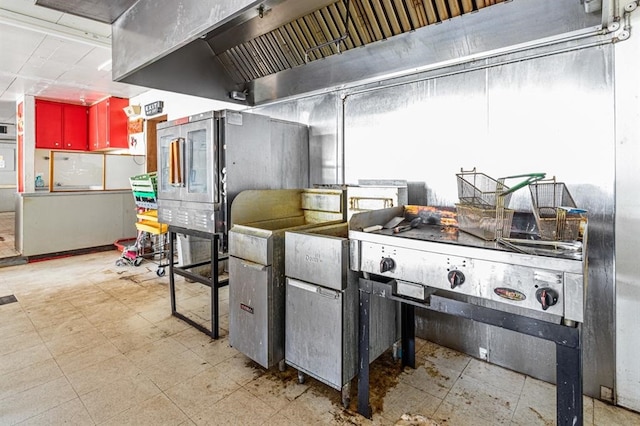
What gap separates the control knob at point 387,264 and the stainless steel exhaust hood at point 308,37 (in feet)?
4.46

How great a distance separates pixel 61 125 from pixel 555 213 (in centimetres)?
913

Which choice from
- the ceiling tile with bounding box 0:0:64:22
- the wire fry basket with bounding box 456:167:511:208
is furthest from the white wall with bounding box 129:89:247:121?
the wire fry basket with bounding box 456:167:511:208

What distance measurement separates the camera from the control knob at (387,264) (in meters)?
1.79

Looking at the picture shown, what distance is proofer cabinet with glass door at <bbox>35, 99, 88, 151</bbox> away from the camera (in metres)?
7.18

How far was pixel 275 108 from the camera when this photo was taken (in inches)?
157

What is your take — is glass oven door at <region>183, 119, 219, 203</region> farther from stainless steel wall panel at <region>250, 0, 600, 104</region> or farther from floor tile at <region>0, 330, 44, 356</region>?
floor tile at <region>0, 330, 44, 356</region>

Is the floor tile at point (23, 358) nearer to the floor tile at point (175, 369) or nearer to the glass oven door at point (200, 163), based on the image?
the floor tile at point (175, 369)

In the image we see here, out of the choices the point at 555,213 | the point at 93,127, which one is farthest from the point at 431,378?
the point at 93,127

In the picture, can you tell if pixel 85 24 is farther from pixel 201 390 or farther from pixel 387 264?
pixel 387 264

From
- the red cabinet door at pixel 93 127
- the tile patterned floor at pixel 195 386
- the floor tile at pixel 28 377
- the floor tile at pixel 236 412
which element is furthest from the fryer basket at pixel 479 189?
the red cabinet door at pixel 93 127

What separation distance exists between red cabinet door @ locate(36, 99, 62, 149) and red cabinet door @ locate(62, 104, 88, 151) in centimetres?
10

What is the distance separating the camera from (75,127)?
7727mm

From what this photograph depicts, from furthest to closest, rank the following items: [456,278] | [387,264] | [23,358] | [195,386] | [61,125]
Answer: [61,125] → [23,358] → [195,386] → [387,264] → [456,278]

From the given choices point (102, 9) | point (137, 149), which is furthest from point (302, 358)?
point (137, 149)
